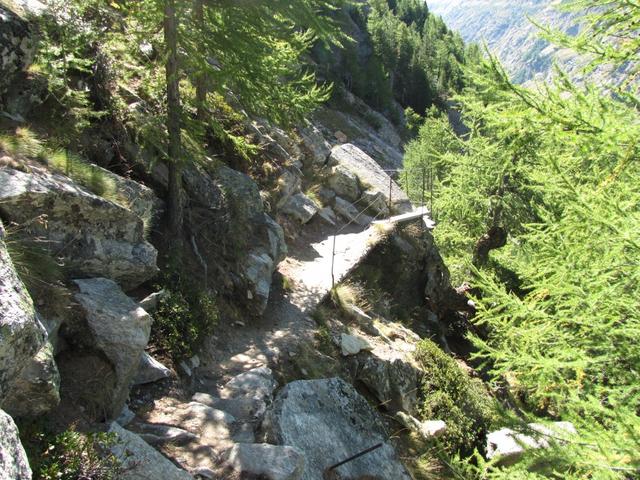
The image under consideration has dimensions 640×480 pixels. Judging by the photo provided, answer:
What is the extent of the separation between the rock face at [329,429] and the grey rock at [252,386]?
2.87ft

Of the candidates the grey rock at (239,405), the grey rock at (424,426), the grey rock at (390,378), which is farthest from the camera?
the grey rock at (390,378)

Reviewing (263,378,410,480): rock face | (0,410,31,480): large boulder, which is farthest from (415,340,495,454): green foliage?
(0,410,31,480): large boulder

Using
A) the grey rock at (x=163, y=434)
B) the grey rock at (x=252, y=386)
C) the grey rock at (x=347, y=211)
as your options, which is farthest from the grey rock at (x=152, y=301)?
the grey rock at (x=347, y=211)

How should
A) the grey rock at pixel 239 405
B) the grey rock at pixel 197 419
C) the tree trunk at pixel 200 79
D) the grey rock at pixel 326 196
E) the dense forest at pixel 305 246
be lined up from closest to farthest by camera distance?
1. the dense forest at pixel 305 246
2. the grey rock at pixel 197 419
3. the grey rock at pixel 239 405
4. the tree trunk at pixel 200 79
5. the grey rock at pixel 326 196

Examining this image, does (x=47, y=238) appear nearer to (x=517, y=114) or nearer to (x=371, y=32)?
(x=517, y=114)

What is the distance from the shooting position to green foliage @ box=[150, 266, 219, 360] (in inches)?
311

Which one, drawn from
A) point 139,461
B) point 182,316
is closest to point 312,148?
point 182,316

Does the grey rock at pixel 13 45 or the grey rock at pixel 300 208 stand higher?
the grey rock at pixel 13 45

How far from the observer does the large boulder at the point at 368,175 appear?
2148 cm

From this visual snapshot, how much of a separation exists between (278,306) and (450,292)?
A: 23.8ft

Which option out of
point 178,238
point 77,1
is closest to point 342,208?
point 178,238

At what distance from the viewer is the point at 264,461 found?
18.1 feet

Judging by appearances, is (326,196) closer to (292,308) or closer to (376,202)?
(376,202)

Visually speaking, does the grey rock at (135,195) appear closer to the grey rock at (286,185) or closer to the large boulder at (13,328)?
the large boulder at (13,328)
